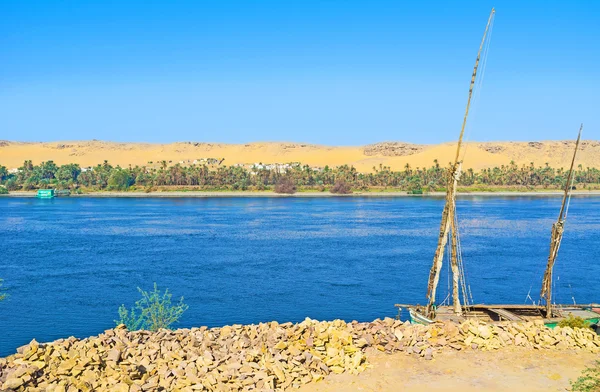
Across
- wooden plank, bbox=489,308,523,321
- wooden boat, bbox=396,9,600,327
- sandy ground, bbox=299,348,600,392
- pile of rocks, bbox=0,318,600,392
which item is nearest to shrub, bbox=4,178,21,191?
wooden boat, bbox=396,9,600,327

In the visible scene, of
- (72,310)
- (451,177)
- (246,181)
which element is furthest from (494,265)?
(246,181)

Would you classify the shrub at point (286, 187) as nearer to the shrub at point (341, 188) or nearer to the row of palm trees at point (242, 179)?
the row of palm trees at point (242, 179)

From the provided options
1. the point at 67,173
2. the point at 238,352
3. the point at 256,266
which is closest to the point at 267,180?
the point at 67,173

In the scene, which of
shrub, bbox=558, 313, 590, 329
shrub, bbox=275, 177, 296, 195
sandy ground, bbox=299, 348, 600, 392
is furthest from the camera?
shrub, bbox=275, 177, 296, 195

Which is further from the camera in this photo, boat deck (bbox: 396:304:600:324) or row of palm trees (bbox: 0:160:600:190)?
row of palm trees (bbox: 0:160:600:190)

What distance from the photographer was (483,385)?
13781 millimetres

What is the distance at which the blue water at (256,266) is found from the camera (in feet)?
96.0

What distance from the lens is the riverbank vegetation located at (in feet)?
444

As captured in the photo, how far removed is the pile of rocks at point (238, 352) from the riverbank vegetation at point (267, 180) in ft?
384

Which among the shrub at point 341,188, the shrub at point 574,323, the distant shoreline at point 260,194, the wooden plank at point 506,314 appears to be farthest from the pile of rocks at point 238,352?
the shrub at point 341,188

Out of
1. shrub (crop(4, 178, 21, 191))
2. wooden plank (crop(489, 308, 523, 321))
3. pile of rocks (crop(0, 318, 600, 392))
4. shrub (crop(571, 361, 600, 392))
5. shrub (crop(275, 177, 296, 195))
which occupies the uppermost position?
shrub (crop(571, 361, 600, 392))

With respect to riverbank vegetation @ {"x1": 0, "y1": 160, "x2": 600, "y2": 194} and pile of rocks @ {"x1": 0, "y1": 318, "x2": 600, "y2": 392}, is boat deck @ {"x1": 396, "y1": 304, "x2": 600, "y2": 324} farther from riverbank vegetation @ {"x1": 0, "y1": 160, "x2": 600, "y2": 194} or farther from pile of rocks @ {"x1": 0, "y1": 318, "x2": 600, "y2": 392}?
riverbank vegetation @ {"x1": 0, "y1": 160, "x2": 600, "y2": 194}

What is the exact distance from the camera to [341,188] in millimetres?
134750

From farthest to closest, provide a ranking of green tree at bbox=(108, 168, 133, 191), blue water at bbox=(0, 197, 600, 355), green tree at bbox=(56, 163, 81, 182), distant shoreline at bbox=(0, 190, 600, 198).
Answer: green tree at bbox=(56, 163, 81, 182) < green tree at bbox=(108, 168, 133, 191) < distant shoreline at bbox=(0, 190, 600, 198) < blue water at bbox=(0, 197, 600, 355)
